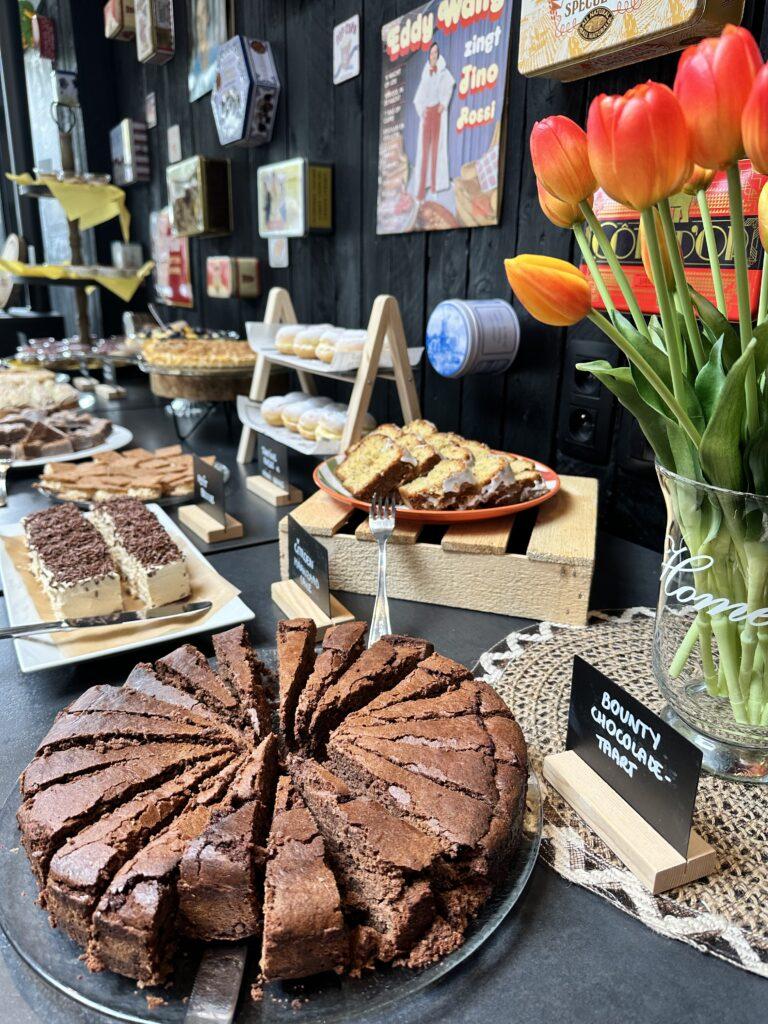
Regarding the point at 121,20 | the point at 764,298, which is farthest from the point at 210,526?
the point at 121,20

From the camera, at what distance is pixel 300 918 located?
552mm

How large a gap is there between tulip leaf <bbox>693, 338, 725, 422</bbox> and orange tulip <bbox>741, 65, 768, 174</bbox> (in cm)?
18

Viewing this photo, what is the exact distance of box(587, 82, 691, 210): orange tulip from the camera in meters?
0.51

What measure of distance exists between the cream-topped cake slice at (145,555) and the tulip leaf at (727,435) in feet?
2.70

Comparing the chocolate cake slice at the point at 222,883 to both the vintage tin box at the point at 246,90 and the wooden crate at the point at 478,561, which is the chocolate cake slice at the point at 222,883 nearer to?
the wooden crate at the point at 478,561

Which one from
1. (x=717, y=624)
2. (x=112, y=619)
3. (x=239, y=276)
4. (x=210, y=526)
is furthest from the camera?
Result: (x=239, y=276)

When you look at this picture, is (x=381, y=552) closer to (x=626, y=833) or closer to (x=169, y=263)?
(x=626, y=833)

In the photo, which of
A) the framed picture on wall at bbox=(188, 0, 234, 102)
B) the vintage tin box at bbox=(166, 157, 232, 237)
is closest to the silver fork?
the vintage tin box at bbox=(166, 157, 232, 237)

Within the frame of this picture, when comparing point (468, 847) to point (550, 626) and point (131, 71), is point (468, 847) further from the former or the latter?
point (131, 71)

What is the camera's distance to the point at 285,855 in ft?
1.98

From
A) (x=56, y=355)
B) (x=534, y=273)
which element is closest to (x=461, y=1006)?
(x=534, y=273)

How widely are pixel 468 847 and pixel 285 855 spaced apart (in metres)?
0.16

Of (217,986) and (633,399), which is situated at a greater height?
(633,399)

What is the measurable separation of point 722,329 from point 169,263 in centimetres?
374
